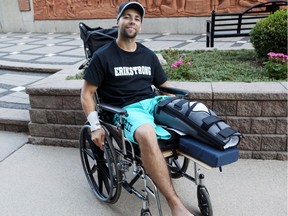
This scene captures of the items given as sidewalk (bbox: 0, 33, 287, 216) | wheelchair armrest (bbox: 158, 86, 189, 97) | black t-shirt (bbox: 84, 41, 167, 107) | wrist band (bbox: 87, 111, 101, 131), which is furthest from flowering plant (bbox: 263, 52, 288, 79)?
wrist band (bbox: 87, 111, 101, 131)

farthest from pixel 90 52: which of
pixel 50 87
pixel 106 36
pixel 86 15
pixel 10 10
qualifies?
pixel 10 10

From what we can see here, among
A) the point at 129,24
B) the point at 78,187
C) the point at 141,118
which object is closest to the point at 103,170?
the point at 78,187

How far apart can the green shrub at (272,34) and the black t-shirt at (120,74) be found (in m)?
1.90

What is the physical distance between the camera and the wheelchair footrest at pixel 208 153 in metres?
1.60

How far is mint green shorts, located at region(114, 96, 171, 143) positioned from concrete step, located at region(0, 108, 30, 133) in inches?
72.6

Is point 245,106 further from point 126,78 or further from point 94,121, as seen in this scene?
point 94,121

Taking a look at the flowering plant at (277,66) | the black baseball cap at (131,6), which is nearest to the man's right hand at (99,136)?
the black baseball cap at (131,6)

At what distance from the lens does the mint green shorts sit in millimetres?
1866

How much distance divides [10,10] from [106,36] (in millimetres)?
11011

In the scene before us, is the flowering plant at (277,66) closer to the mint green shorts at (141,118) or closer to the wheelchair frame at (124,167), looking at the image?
the wheelchair frame at (124,167)

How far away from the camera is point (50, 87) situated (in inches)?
119

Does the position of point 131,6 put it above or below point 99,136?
above

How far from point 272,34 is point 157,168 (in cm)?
249

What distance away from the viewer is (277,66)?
3.04 m
